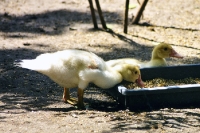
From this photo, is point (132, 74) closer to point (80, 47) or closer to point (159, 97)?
point (159, 97)

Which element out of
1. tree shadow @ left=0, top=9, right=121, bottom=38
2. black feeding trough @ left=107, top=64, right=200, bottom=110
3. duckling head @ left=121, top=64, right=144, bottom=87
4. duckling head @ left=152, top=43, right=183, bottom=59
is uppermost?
tree shadow @ left=0, top=9, right=121, bottom=38

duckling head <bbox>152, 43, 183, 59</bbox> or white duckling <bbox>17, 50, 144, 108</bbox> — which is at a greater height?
duckling head <bbox>152, 43, 183, 59</bbox>

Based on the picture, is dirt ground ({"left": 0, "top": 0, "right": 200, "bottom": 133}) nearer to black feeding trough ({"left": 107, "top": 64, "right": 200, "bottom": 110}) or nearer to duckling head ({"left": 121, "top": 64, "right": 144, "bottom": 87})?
black feeding trough ({"left": 107, "top": 64, "right": 200, "bottom": 110})

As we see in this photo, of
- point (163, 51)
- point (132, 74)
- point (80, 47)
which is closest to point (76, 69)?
point (132, 74)

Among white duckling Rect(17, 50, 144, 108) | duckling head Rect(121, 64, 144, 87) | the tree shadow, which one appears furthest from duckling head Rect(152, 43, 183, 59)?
the tree shadow

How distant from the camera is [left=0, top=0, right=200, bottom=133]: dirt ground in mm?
5520

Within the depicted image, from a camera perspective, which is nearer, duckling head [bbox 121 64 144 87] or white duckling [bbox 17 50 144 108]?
white duckling [bbox 17 50 144 108]

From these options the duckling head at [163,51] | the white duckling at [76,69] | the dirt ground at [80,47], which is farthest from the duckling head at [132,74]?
the duckling head at [163,51]

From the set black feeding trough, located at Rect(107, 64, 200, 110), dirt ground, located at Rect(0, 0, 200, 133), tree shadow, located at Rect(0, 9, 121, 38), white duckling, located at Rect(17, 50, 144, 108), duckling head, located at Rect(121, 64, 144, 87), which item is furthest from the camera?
tree shadow, located at Rect(0, 9, 121, 38)

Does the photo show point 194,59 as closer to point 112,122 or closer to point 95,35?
point 95,35

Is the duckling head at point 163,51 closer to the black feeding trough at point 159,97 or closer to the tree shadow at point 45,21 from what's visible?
the black feeding trough at point 159,97

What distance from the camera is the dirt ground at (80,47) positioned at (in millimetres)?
5520

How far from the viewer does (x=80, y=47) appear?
9047 mm

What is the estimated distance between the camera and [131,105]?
601cm
